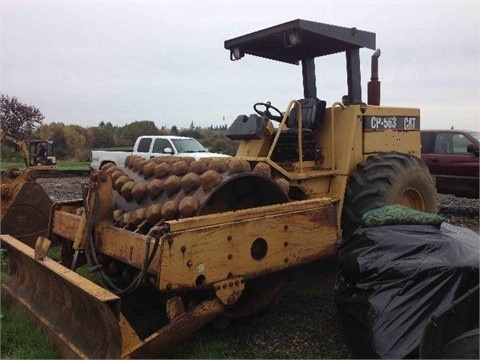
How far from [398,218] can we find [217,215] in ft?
4.89

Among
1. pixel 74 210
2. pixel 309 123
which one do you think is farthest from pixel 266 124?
pixel 74 210

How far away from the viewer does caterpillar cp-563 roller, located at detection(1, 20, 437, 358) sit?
10.6 feet

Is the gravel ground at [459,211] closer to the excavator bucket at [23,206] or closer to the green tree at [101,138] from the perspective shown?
the excavator bucket at [23,206]

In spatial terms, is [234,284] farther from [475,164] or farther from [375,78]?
[475,164]

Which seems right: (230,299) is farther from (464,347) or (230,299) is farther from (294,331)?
(464,347)

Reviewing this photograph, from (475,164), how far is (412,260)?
818 cm

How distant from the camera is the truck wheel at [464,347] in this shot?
2439 millimetres

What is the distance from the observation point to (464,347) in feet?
8.13

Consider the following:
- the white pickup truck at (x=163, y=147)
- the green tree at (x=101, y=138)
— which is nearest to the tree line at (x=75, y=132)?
the green tree at (x=101, y=138)

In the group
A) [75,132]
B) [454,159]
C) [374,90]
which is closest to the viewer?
[374,90]

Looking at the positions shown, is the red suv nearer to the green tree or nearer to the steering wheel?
the steering wheel

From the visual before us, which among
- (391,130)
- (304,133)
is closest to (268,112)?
(304,133)

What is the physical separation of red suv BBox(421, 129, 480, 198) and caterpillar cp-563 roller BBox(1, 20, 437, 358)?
5427mm

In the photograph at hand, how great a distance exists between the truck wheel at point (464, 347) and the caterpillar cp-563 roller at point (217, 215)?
1394 mm
